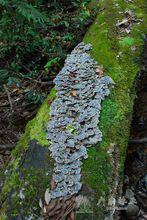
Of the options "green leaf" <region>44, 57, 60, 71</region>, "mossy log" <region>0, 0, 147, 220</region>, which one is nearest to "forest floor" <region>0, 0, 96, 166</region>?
"green leaf" <region>44, 57, 60, 71</region>

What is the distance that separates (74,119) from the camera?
3.42 metres

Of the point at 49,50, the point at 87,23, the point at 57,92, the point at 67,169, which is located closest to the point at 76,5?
the point at 87,23

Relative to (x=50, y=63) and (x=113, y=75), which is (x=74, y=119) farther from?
(x=50, y=63)

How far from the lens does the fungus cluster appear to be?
9.79ft

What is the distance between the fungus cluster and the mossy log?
0.09m

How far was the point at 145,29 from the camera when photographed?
16.0ft

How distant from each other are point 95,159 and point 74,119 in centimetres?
46

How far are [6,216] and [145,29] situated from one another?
3103mm

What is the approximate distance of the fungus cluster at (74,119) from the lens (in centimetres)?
298

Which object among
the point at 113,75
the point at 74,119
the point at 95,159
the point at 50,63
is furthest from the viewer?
the point at 50,63

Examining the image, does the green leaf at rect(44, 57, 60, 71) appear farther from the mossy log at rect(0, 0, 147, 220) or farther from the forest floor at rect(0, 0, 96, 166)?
the mossy log at rect(0, 0, 147, 220)

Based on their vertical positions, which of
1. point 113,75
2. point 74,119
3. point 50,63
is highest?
point 113,75

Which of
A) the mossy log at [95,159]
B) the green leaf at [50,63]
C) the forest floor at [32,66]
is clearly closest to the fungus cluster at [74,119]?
the mossy log at [95,159]

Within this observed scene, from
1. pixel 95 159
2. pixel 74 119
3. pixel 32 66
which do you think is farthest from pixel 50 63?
pixel 95 159
